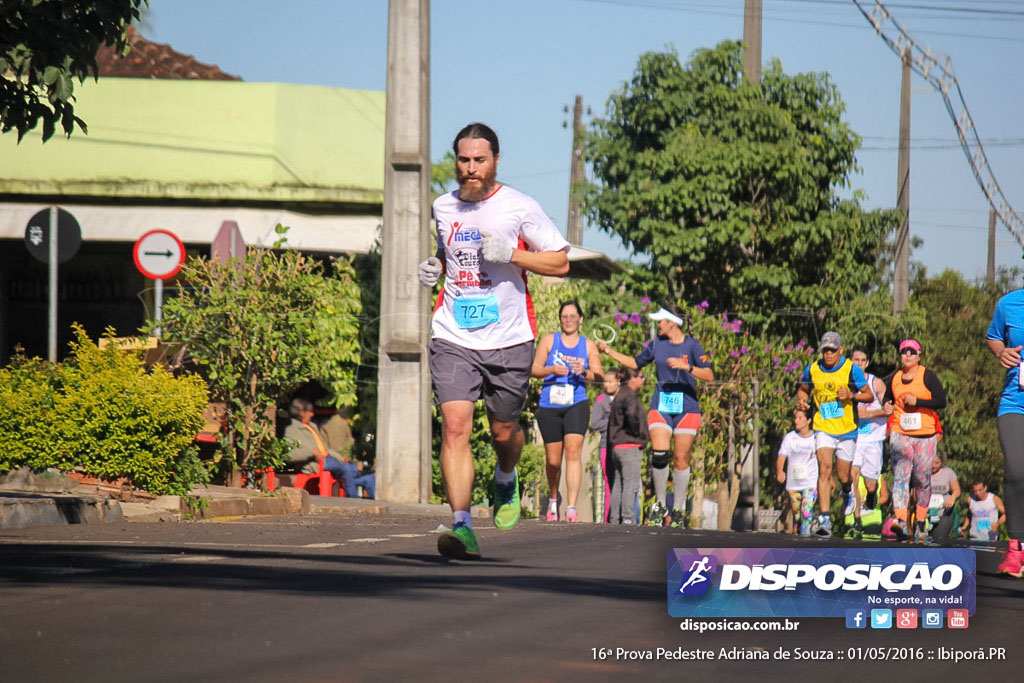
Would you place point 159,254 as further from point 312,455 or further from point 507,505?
point 507,505

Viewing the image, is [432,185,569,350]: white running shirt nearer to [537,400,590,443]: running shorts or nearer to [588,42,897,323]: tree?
[537,400,590,443]: running shorts

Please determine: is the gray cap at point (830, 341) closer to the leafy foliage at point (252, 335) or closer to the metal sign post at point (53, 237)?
the leafy foliage at point (252, 335)

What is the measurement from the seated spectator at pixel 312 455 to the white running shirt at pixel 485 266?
9511 millimetres

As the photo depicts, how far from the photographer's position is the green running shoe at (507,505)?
8398mm

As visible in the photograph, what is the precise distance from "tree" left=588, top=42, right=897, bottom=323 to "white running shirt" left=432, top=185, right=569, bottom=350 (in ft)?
73.0

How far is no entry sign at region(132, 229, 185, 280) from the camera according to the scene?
14977 millimetres

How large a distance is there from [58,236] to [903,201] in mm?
25183

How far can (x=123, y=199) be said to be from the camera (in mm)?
24797

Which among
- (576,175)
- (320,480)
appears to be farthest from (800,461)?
(576,175)

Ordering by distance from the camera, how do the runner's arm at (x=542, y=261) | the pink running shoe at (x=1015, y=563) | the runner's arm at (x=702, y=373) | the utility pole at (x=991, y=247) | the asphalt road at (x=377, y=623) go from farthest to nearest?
the utility pole at (x=991, y=247) → the runner's arm at (x=702, y=373) → the pink running shoe at (x=1015, y=563) → the runner's arm at (x=542, y=261) → the asphalt road at (x=377, y=623)

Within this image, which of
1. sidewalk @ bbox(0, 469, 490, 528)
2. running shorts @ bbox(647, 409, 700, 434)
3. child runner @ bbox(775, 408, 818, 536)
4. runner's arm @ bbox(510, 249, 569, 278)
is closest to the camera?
runner's arm @ bbox(510, 249, 569, 278)
